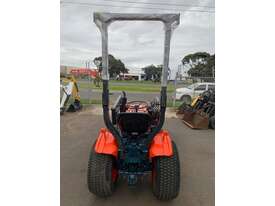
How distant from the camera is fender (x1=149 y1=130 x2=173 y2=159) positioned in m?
2.62

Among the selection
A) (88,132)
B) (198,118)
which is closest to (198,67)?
(198,118)

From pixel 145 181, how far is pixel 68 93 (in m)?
6.29

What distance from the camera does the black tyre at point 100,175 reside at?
8.75 ft

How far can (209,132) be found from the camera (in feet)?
20.4

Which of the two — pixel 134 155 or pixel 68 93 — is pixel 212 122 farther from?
pixel 68 93

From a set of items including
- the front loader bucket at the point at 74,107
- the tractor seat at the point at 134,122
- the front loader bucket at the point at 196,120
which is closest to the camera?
the tractor seat at the point at 134,122

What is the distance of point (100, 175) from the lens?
2660 millimetres

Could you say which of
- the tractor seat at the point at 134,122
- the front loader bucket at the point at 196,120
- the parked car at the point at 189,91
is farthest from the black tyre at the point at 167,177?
the parked car at the point at 189,91

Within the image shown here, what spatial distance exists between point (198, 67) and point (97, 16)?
23.0 metres

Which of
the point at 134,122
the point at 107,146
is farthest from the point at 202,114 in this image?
the point at 107,146

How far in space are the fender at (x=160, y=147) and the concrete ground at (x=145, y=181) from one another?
0.63 meters

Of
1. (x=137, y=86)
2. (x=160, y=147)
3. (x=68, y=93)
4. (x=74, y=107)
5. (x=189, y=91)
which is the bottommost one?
(x=160, y=147)

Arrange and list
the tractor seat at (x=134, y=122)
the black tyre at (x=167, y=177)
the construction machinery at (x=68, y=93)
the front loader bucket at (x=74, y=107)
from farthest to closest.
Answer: the front loader bucket at (x=74, y=107), the construction machinery at (x=68, y=93), the tractor seat at (x=134, y=122), the black tyre at (x=167, y=177)

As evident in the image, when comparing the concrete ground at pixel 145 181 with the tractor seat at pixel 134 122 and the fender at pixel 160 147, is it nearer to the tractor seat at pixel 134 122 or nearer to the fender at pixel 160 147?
the fender at pixel 160 147
